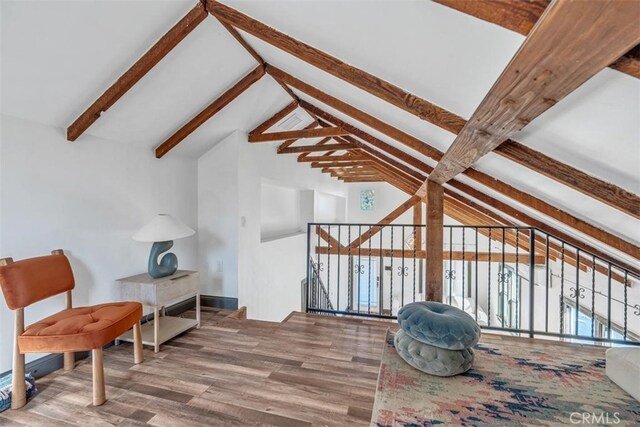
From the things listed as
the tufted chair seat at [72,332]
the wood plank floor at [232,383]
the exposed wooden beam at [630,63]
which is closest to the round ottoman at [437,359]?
the wood plank floor at [232,383]

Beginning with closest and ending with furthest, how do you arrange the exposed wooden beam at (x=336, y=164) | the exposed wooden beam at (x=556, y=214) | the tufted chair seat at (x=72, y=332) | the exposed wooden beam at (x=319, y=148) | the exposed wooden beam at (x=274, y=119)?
the tufted chair seat at (x=72, y=332), the exposed wooden beam at (x=556, y=214), the exposed wooden beam at (x=274, y=119), the exposed wooden beam at (x=319, y=148), the exposed wooden beam at (x=336, y=164)

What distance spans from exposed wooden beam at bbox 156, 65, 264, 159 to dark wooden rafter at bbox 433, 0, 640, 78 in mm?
2538

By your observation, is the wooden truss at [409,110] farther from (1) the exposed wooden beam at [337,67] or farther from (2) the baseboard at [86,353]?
(2) the baseboard at [86,353]

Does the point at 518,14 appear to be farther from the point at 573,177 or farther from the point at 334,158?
the point at 334,158

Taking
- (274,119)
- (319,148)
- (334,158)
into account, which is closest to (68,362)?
(274,119)

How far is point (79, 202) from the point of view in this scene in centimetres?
249

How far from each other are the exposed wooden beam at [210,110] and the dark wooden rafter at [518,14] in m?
2.54

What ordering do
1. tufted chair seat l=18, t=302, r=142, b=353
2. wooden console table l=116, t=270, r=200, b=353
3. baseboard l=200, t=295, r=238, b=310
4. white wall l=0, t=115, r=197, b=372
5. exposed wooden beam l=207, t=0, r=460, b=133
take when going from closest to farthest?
exposed wooden beam l=207, t=0, r=460, b=133
tufted chair seat l=18, t=302, r=142, b=353
white wall l=0, t=115, r=197, b=372
wooden console table l=116, t=270, r=200, b=353
baseboard l=200, t=295, r=238, b=310

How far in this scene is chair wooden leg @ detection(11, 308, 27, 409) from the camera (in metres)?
1.83

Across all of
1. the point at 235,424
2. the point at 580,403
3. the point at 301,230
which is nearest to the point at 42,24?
the point at 235,424

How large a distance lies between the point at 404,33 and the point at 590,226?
239 centimetres

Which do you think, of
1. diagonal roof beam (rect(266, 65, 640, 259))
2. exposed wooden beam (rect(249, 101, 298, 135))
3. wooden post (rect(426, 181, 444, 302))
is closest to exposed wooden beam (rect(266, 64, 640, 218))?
diagonal roof beam (rect(266, 65, 640, 259))

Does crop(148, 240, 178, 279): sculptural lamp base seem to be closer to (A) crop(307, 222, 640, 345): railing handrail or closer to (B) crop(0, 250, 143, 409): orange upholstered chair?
(B) crop(0, 250, 143, 409): orange upholstered chair

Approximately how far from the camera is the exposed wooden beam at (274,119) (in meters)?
4.02
